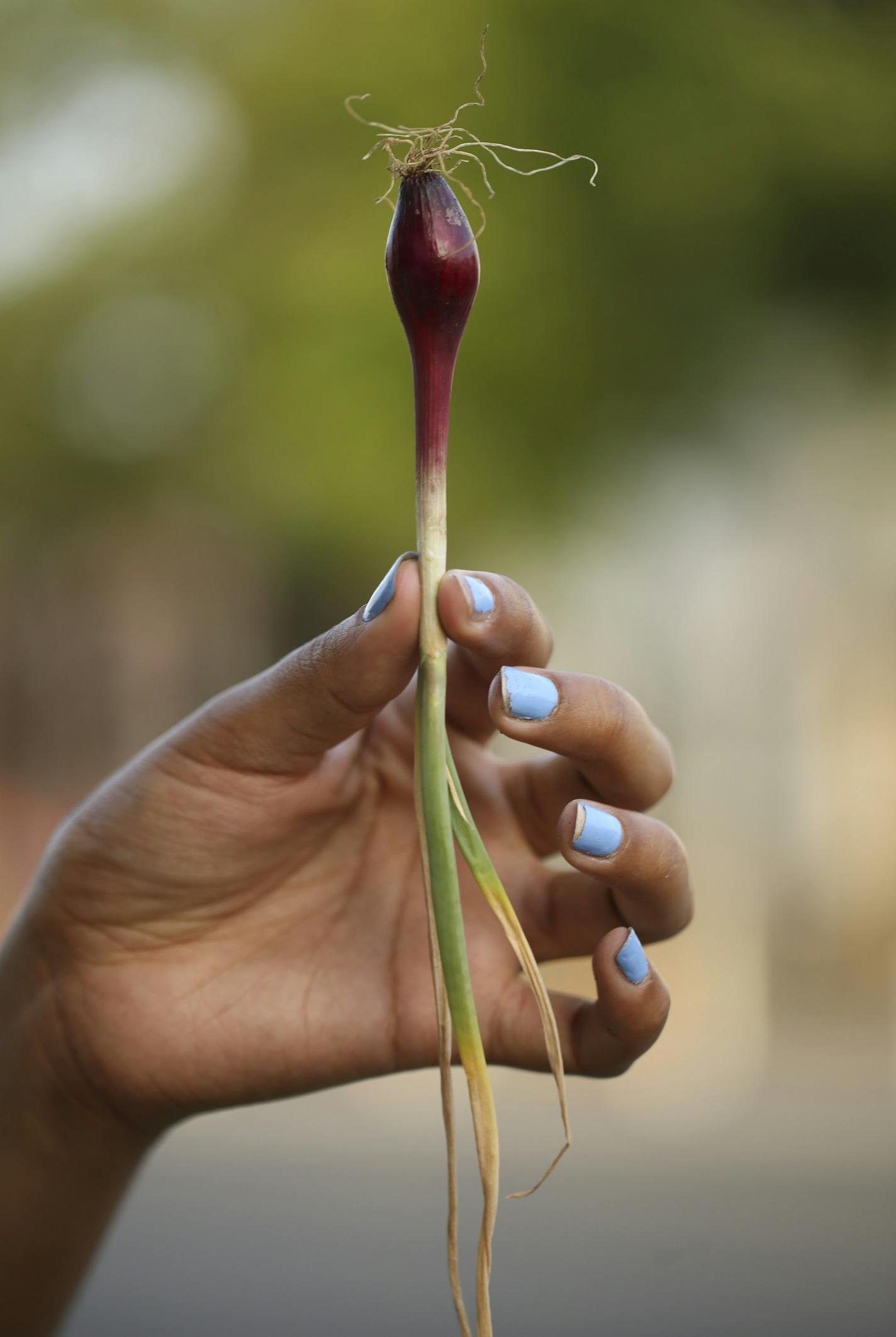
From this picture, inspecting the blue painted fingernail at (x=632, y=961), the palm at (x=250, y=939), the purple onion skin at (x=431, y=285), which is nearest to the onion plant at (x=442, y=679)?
the purple onion skin at (x=431, y=285)

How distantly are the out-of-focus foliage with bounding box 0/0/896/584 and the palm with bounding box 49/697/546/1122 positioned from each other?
244cm

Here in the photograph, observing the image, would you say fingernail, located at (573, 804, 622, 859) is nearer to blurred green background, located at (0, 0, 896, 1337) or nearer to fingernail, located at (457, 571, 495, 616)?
fingernail, located at (457, 571, 495, 616)

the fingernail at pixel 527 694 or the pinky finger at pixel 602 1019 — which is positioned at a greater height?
the fingernail at pixel 527 694

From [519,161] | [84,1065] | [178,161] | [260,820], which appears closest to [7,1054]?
[84,1065]

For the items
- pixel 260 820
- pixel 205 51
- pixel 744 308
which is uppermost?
pixel 205 51

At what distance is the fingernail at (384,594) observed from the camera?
0.62 metres

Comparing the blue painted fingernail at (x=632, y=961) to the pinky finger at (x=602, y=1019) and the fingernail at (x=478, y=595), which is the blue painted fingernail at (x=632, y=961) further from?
the fingernail at (x=478, y=595)

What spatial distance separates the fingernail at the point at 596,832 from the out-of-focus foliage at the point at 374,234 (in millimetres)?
2594

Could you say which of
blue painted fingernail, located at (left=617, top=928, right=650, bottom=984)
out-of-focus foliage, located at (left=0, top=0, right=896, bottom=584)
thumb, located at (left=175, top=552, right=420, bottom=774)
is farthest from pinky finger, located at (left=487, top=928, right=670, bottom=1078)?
out-of-focus foliage, located at (left=0, top=0, right=896, bottom=584)

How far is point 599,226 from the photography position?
3281 mm

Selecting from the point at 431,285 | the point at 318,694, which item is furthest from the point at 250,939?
the point at 431,285

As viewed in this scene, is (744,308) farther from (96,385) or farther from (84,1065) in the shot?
(84,1065)

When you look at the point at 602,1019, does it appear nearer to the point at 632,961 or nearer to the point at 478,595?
the point at 632,961

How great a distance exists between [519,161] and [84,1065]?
2.75 metres
